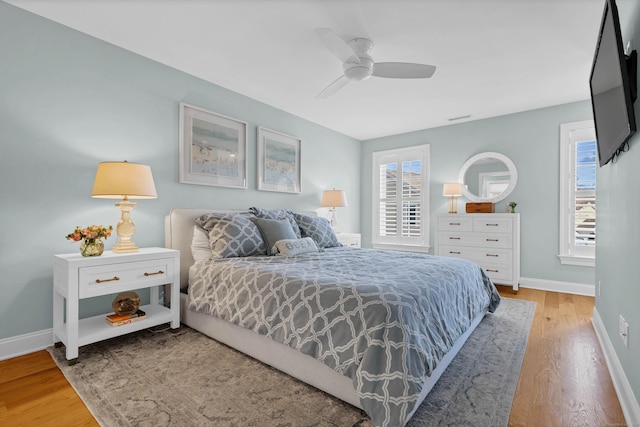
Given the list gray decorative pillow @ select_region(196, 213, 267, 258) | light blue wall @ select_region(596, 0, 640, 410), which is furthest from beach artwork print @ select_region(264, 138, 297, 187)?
light blue wall @ select_region(596, 0, 640, 410)

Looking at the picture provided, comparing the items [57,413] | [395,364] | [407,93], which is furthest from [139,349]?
[407,93]

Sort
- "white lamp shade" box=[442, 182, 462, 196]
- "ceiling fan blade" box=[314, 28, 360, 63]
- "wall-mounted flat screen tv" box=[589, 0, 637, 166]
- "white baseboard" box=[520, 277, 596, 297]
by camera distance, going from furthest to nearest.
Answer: "white lamp shade" box=[442, 182, 462, 196], "white baseboard" box=[520, 277, 596, 297], "ceiling fan blade" box=[314, 28, 360, 63], "wall-mounted flat screen tv" box=[589, 0, 637, 166]

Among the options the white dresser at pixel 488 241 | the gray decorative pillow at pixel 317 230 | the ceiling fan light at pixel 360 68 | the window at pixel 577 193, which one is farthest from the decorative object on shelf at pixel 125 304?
the window at pixel 577 193

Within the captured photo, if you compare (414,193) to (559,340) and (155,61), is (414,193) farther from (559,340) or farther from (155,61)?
(155,61)

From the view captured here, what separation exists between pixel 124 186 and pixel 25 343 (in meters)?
1.34

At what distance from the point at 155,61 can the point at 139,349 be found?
2.59 metres

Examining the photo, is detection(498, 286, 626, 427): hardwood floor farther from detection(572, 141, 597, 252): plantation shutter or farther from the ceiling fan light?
the ceiling fan light

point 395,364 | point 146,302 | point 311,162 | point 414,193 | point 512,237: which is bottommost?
point 146,302

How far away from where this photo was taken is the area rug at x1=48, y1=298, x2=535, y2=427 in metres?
1.53

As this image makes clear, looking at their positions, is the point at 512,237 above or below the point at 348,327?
above

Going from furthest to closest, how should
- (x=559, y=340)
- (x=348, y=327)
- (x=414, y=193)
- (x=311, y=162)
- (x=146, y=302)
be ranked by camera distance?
(x=414, y=193), (x=311, y=162), (x=146, y=302), (x=559, y=340), (x=348, y=327)

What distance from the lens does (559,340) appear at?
98.7 inches

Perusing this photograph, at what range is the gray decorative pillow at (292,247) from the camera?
9.34 ft

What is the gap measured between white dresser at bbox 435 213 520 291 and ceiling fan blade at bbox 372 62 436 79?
8.34ft
